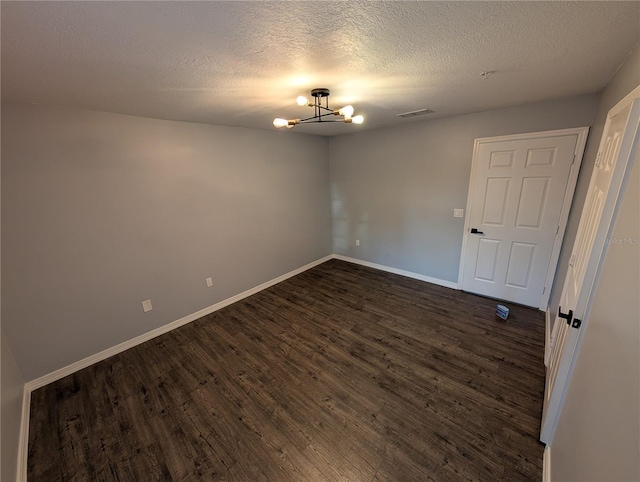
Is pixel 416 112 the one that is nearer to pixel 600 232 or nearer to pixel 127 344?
pixel 600 232

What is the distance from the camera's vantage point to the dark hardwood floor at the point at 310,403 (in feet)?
5.03

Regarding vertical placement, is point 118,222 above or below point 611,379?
above

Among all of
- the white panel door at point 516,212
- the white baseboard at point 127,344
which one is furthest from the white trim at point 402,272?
the white panel door at point 516,212

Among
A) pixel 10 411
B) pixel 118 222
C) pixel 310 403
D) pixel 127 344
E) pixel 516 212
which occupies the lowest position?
pixel 310 403

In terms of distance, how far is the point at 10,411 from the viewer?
62.9 inches

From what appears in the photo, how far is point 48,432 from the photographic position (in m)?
1.77

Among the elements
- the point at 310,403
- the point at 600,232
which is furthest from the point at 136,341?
the point at 600,232

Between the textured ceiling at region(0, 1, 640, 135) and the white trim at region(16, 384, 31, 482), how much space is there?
2.31 meters

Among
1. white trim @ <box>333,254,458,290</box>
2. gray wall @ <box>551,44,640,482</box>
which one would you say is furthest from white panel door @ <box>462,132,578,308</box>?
gray wall @ <box>551,44,640,482</box>

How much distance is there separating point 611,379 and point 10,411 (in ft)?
10.5

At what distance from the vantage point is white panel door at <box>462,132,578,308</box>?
2.66 metres

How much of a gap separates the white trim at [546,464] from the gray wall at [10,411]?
113 inches

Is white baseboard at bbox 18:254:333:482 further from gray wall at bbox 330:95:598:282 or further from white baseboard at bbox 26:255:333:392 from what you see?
gray wall at bbox 330:95:598:282

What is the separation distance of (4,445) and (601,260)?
3226mm
